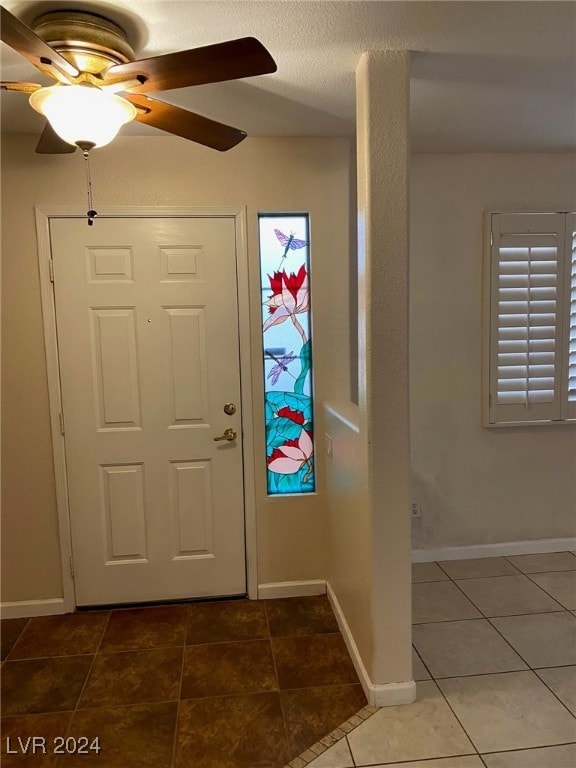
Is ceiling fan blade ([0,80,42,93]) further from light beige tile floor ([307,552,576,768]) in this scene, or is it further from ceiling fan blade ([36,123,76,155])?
light beige tile floor ([307,552,576,768])

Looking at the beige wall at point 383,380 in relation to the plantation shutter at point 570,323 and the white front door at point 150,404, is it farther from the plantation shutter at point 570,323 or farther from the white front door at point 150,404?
the plantation shutter at point 570,323

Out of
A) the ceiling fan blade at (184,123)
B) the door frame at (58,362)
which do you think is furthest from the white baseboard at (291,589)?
the ceiling fan blade at (184,123)

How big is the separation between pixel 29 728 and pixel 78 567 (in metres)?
0.89

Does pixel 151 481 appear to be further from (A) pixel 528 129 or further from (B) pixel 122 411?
(A) pixel 528 129

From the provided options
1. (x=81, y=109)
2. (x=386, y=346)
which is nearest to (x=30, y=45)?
(x=81, y=109)

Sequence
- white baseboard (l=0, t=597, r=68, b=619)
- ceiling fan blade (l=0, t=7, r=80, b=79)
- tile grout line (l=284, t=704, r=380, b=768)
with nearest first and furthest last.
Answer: ceiling fan blade (l=0, t=7, r=80, b=79) → tile grout line (l=284, t=704, r=380, b=768) → white baseboard (l=0, t=597, r=68, b=619)

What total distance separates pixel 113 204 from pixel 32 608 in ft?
6.99

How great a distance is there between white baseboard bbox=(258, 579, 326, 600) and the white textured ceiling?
7.77 feet

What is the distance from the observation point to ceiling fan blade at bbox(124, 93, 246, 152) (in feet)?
5.34

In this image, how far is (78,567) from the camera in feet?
9.18

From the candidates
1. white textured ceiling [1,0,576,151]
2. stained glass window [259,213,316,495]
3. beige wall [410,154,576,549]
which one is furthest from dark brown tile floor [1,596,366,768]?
white textured ceiling [1,0,576,151]

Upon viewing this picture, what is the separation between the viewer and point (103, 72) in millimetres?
1479

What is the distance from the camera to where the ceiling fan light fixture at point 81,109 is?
1.43 metres

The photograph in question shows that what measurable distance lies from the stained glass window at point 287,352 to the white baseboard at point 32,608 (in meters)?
1.27
